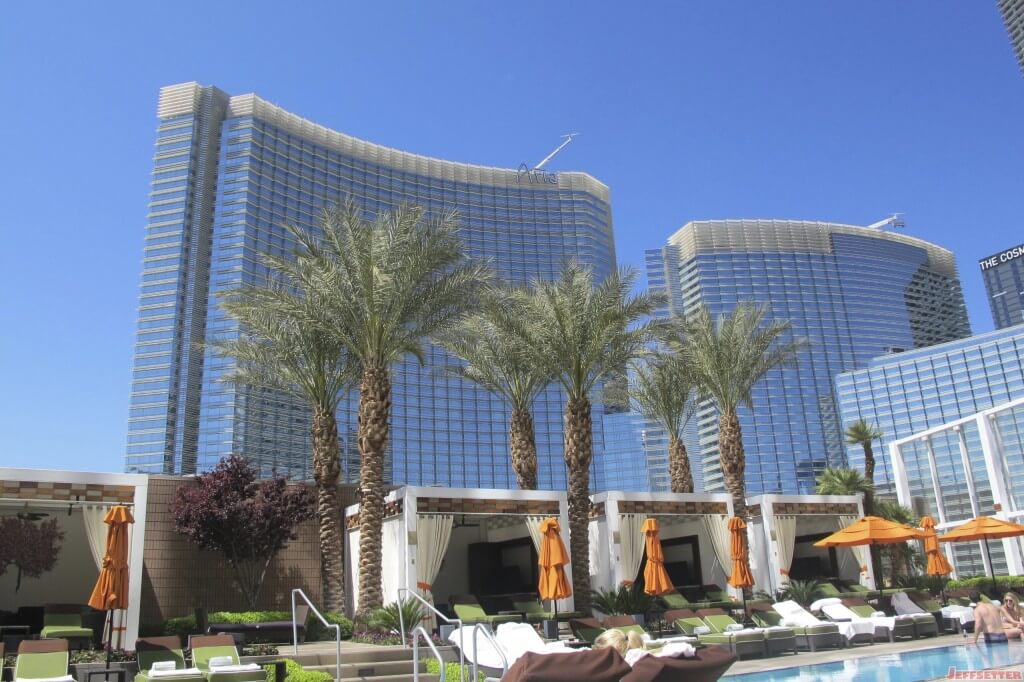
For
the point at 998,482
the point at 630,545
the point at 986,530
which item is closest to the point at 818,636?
the point at 986,530

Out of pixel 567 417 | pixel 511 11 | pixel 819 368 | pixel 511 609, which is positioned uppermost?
pixel 819 368

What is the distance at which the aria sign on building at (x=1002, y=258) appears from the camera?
154500 millimetres

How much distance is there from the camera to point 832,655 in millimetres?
14266

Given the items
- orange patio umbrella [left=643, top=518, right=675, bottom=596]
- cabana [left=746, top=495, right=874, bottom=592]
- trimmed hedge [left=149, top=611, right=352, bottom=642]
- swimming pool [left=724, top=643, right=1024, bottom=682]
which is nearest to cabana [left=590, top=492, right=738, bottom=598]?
cabana [left=746, top=495, right=874, bottom=592]

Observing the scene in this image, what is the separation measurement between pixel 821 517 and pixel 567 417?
8.95 metres

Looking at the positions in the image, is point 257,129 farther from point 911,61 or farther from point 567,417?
point 567,417

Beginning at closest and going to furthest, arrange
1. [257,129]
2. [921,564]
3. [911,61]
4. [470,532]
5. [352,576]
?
[352,576], [470,532], [921,564], [911,61], [257,129]

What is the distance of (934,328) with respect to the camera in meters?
130

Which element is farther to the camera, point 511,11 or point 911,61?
point 911,61

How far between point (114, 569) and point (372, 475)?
239 inches

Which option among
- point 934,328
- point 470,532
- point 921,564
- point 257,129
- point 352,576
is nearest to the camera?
point 352,576

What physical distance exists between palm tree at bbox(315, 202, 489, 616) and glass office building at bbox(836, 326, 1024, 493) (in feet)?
315

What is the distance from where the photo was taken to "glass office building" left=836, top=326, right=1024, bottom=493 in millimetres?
104125

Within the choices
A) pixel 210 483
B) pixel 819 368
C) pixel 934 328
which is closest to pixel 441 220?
pixel 210 483
